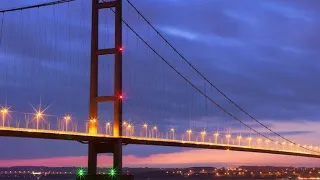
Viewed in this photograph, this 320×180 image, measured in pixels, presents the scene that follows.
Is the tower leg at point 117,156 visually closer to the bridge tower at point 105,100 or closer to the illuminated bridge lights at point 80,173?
the bridge tower at point 105,100

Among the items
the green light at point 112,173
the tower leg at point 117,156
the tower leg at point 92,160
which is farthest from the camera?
the tower leg at point 92,160

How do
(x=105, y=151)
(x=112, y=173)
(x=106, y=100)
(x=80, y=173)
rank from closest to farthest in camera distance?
(x=112, y=173) < (x=80, y=173) < (x=105, y=151) < (x=106, y=100)

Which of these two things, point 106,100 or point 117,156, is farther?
point 106,100

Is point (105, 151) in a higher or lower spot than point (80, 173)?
higher

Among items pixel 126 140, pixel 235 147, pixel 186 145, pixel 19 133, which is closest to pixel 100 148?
pixel 126 140

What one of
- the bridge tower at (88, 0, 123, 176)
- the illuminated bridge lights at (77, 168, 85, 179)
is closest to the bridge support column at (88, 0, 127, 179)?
the bridge tower at (88, 0, 123, 176)

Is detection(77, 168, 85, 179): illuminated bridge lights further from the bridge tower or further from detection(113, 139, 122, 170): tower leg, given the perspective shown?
detection(113, 139, 122, 170): tower leg

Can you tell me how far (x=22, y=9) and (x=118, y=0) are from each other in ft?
35.9

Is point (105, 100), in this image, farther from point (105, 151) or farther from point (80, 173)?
point (80, 173)

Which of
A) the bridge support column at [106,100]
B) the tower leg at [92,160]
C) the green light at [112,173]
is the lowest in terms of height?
the green light at [112,173]

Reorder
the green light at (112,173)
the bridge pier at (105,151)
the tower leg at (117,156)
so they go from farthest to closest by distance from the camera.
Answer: the tower leg at (117,156), the bridge pier at (105,151), the green light at (112,173)

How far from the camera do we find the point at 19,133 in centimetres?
5266

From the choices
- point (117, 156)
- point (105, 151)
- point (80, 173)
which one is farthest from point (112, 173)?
point (80, 173)

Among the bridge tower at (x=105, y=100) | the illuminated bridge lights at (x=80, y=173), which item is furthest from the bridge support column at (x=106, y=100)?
the illuminated bridge lights at (x=80, y=173)
